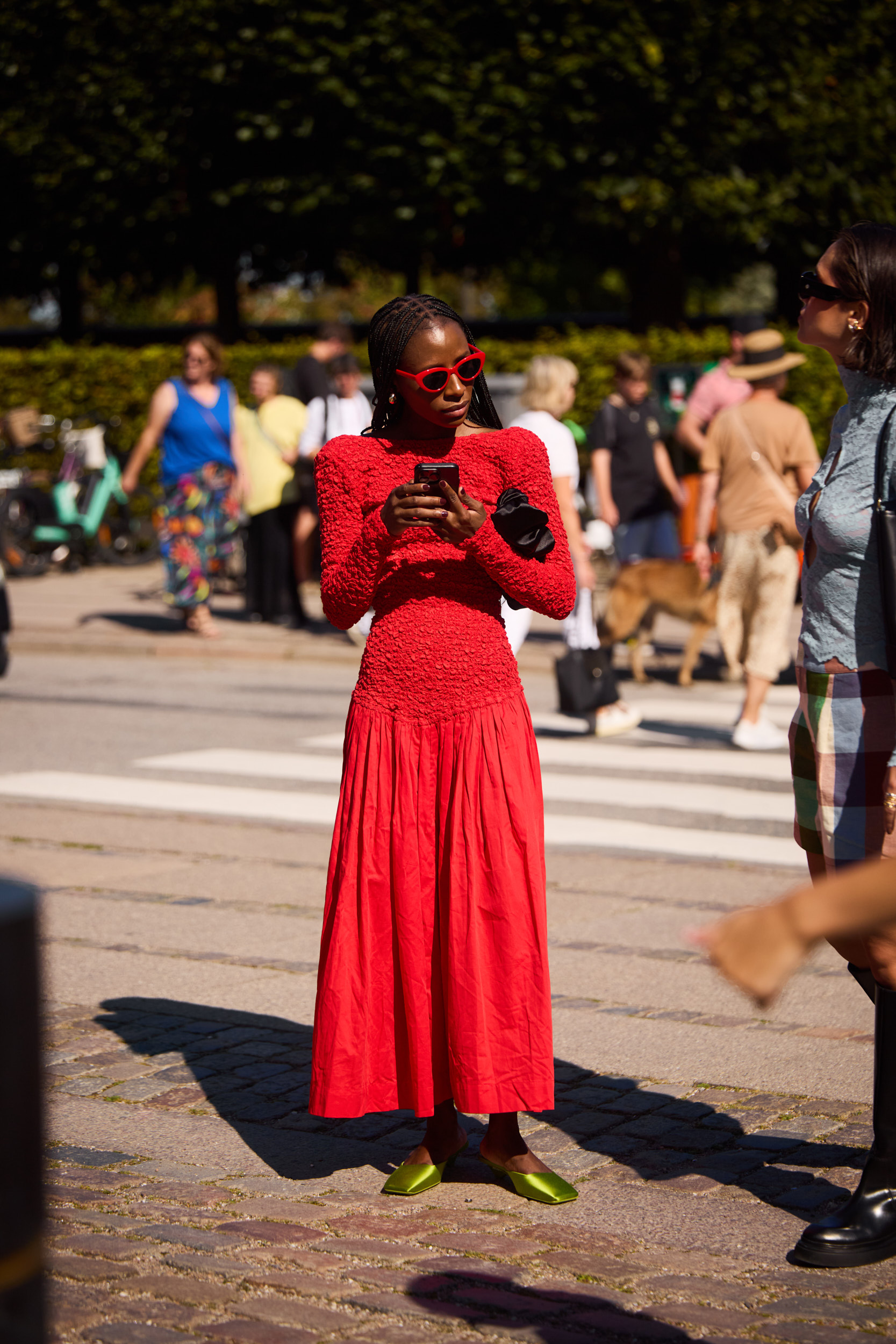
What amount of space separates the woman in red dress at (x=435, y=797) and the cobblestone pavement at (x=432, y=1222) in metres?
0.20

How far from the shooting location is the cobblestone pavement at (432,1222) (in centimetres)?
307

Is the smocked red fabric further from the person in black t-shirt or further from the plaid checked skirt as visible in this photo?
the person in black t-shirt

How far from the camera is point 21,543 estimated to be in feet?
60.5

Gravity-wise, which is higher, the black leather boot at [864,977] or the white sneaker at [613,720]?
the black leather boot at [864,977]

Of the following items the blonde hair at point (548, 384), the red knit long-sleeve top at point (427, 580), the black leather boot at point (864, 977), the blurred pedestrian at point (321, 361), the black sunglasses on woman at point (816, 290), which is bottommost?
the black leather boot at point (864, 977)

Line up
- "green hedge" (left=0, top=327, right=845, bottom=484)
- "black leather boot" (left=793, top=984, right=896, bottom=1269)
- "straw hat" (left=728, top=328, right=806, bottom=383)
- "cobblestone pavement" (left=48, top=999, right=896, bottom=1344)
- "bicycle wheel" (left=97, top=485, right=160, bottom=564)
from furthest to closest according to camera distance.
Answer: "green hedge" (left=0, top=327, right=845, bottom=484)
"bicycle wheel" (left=97, top=485, right=160, bottom=564)
"straw hat" (left=728, top=328, right=806, bottom=383)
"black leather boot" (left=793, top=984, right=896, bottom=1269)
"cobblestone pavement" (left=48, top=999, right=896, bottom=1344)

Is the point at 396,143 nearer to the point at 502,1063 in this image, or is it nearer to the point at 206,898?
the point at 206,898

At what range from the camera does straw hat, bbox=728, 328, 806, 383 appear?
924cm

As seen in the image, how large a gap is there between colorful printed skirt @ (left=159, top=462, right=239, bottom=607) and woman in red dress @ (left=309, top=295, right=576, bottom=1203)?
966cm

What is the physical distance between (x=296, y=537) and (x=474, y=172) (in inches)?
390

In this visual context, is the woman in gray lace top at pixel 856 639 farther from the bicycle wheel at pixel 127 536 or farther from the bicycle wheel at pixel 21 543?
the bicycle wheel at pixel 127 536

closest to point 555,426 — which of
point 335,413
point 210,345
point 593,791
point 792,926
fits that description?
point 593,791

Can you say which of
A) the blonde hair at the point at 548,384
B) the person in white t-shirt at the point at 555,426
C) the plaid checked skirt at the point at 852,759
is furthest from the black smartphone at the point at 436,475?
the blonde hair at the point at 548,384

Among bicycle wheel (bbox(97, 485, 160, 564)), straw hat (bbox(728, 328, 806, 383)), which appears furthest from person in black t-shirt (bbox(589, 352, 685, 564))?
bicycle wheel (bbox(97, 485, 160, 564))
